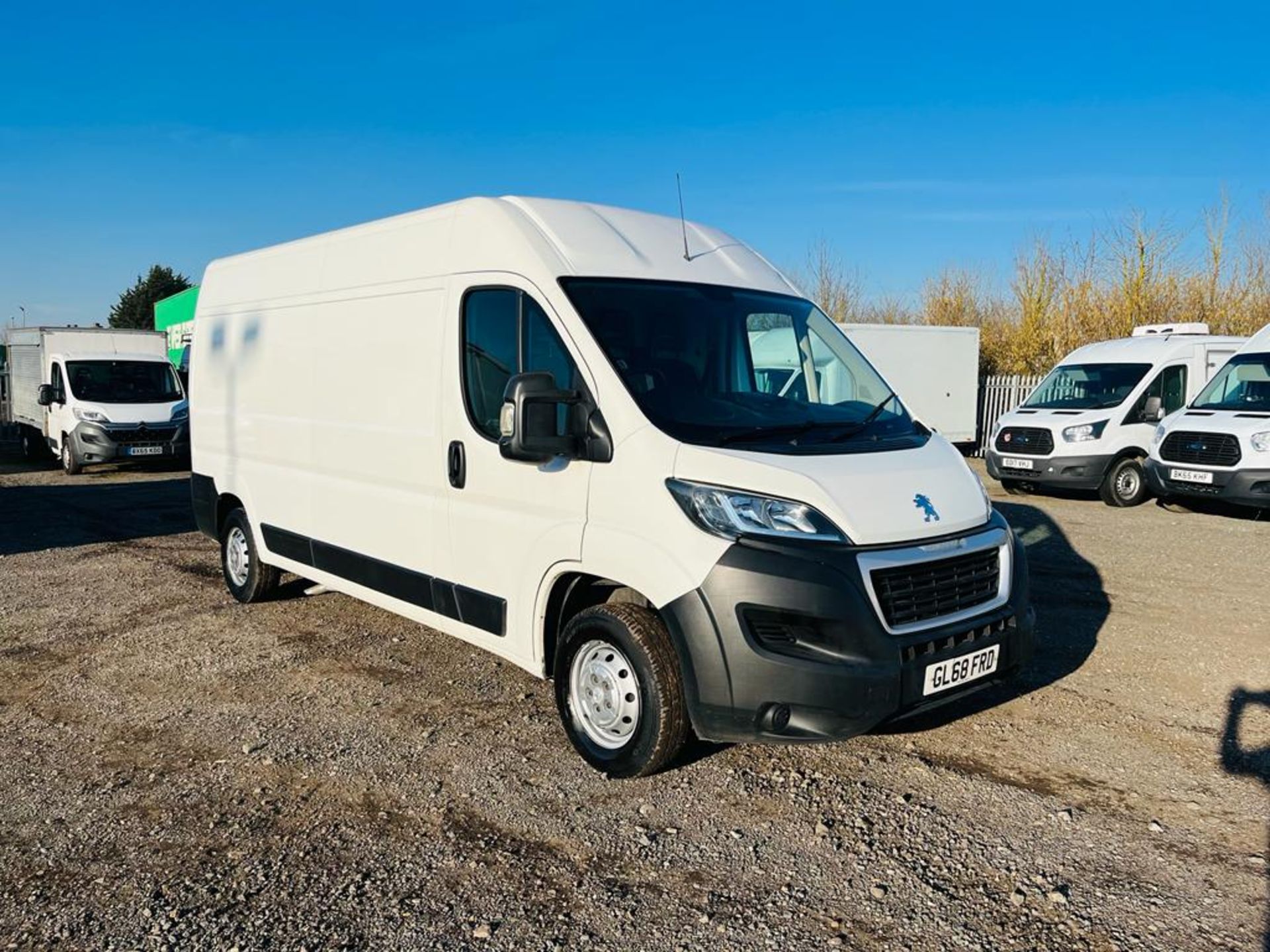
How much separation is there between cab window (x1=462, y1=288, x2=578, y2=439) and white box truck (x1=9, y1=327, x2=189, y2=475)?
13.4 meters

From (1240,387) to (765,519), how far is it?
37.0ft

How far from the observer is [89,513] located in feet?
40.2

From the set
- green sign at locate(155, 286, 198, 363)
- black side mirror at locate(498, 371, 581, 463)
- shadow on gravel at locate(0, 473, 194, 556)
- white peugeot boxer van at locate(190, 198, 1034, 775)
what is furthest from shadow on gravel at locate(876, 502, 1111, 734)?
green sign at locate(155, 286, 198, 363)

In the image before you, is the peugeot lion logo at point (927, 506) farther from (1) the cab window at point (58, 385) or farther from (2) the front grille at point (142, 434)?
(1) the cab window at point (58, 385)

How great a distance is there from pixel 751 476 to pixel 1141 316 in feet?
87.7

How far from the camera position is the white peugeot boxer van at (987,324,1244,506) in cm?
1362

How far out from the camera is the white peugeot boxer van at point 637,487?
379 cm

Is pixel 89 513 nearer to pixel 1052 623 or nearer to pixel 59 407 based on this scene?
pixel 59 407

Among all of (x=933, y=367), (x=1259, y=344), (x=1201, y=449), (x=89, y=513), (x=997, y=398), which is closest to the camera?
(x=1201, y=449)

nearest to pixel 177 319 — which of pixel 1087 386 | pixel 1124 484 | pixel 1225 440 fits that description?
pixel 1087 386

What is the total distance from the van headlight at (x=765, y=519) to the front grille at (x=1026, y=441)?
36.6 ft

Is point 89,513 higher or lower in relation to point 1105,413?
lower

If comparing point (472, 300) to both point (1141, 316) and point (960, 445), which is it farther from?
point (1141, 316)

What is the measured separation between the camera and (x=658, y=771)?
4.26 meters
